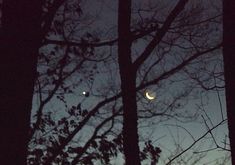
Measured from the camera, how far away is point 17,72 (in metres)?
4.45

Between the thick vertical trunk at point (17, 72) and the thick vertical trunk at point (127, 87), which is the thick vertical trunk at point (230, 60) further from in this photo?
the thick vertical trunk at point (127, 87)

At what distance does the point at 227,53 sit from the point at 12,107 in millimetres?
2187

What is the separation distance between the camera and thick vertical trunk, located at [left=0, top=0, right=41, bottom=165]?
166 inches

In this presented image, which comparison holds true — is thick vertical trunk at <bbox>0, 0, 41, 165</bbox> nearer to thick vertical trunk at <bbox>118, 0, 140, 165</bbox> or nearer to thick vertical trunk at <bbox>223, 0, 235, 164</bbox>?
thick vertical trunk at <bbox>223, 0, 235, 164</bbox>

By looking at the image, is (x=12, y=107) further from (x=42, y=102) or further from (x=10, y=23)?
(x=42, y=102)

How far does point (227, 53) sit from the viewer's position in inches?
152

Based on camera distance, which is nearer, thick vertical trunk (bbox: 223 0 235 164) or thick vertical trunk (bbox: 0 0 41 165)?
thick vertical trunk (bbox: 223 0 235 164)

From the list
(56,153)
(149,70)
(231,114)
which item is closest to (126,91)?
(56,153)

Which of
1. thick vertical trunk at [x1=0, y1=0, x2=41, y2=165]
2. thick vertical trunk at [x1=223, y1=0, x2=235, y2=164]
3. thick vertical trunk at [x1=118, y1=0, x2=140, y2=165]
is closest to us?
thick vertical trunk at [x1=223, y1=0, x2=235, y2=164]

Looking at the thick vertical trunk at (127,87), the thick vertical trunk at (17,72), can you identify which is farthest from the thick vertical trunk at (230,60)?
the thick vertical trunk at (127,87)

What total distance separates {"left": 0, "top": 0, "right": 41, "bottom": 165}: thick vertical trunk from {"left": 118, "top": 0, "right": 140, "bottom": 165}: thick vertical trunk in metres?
2.62

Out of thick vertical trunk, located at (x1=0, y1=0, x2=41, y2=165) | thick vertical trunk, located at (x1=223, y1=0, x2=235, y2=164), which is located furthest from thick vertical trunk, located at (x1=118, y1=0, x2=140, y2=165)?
thick vertical trunk, located at (x1=223, y1=0, x2=235, y2=164)

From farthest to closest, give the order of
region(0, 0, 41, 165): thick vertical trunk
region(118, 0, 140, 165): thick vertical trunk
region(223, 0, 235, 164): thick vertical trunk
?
region(118, 0, 140, 165): thick vertical trunk < region(0, 0, 41, 165): thick vertical trunk < region(223, 0, 235, 164): thick vertical trunk

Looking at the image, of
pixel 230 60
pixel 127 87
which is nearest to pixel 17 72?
pixel 230 60
